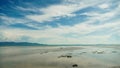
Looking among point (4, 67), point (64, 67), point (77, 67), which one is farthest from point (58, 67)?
point (4, 67)

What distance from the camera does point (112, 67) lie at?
2780 cm

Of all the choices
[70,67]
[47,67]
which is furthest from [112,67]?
[47,67]

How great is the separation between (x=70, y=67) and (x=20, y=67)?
7952 millimetres

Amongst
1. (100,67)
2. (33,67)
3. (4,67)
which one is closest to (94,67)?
(100,67)

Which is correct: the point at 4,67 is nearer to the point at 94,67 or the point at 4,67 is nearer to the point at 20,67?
the point at 20,67

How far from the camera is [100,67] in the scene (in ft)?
91.7

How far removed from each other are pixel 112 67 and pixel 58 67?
8.55 metres

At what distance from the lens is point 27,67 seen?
28.1m

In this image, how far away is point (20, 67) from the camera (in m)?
28.1

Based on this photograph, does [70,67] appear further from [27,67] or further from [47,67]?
[27,67]

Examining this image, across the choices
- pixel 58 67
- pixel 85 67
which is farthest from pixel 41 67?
pixel 85 67

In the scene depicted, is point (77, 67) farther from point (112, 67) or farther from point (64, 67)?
point (112, 67)

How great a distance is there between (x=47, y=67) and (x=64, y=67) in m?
2.80

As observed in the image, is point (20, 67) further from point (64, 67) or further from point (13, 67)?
point (64, 67)
